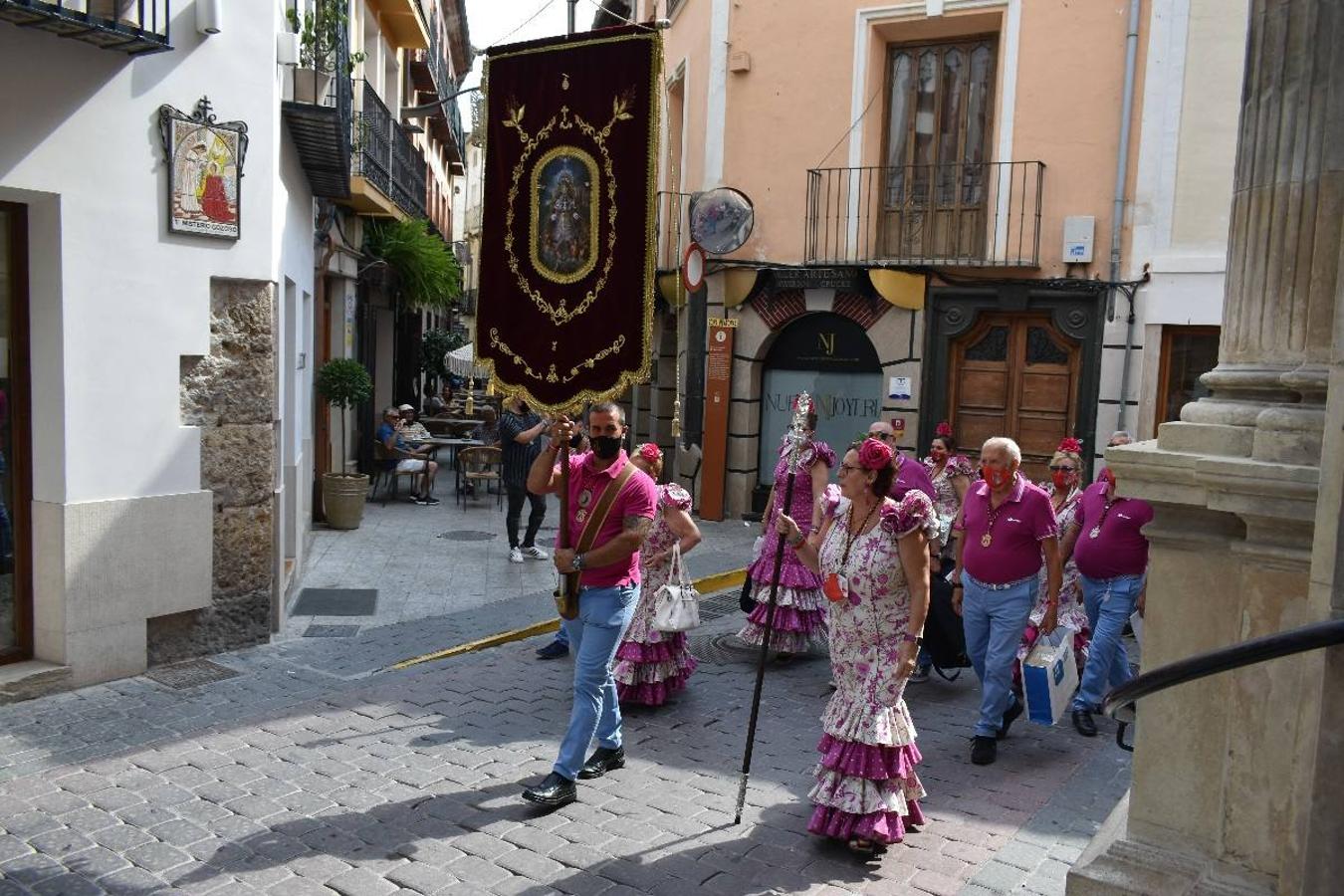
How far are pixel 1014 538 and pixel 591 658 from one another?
2544 millimetres

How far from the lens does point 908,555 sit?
4941mm

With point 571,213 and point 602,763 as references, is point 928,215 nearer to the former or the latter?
point 571,213

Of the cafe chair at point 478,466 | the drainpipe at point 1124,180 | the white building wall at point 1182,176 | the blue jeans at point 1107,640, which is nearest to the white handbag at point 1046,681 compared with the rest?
the blue jeans at point 1107,640

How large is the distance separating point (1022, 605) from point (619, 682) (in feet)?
8.03

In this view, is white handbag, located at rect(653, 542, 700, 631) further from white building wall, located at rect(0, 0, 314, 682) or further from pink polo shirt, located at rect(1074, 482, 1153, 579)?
white building wall, located at rect(0, 0, 314, 682)

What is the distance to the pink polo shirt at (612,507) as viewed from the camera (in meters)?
5.42

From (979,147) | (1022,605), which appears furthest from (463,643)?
(979,147)

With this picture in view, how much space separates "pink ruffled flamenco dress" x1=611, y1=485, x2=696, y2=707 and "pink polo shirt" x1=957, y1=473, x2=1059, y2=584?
176 cm

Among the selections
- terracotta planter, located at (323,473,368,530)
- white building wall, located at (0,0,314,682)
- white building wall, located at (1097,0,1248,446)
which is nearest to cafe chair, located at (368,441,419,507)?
terracotta planter, located at (323,473,368,530)

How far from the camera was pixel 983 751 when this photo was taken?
6219mm

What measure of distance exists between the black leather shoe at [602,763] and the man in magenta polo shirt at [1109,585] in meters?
2.97

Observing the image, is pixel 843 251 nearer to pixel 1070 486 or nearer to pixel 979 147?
pixel 979 147

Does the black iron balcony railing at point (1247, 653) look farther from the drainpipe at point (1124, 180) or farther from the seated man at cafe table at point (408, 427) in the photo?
the seated man at cafe table at point (408, 427)

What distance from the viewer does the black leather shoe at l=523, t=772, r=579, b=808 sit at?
17.1ft
